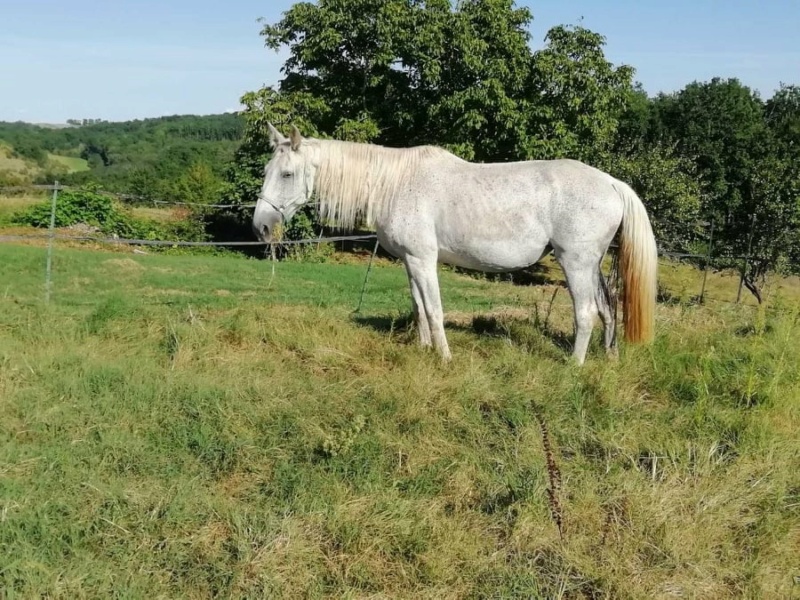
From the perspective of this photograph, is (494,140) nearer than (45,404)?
No

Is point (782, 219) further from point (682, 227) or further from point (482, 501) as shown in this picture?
point (482, 501)

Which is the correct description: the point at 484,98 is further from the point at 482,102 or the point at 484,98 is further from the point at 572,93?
the point at 572,93

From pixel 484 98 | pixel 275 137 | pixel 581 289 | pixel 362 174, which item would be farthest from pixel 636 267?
pixel 484 98

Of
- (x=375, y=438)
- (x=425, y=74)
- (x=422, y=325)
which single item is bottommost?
(x=375, y=438)

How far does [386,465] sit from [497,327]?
286cm

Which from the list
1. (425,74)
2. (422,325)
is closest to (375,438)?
(422,325)

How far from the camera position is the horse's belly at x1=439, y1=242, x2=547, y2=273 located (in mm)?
4914

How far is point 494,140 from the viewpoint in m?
19.4

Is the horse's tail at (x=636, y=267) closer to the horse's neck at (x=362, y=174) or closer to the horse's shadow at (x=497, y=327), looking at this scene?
the horse's shadow at (x=497, y=327)

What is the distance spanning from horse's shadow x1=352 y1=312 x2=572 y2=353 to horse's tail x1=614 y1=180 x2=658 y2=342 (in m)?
0.63

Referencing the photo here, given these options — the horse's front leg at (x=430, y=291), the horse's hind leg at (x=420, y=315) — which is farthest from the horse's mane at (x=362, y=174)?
the horse's hind leg at (x=420, y=315)

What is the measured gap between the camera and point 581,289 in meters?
4.91

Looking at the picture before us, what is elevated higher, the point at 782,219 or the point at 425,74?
the point at 425,74

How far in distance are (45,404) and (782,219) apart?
19.7m
